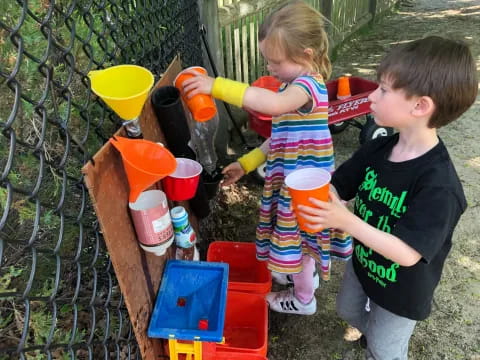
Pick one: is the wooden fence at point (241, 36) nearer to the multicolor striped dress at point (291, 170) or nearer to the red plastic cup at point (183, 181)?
the multicolor striped dress at point (291, 170)

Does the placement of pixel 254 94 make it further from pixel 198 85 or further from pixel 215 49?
pixel 215 49

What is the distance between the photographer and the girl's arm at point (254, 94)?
187 centimetres

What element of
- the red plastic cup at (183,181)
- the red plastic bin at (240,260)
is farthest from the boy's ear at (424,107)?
the red plastic bin at (240,260)

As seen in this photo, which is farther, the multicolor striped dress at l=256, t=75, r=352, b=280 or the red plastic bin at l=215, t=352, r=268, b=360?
the multicolor striped dress at l=256, t=75, r=352, b=280

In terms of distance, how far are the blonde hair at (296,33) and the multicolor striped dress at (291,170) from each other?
12 centimetres

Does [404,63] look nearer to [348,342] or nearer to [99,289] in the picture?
[348,342]

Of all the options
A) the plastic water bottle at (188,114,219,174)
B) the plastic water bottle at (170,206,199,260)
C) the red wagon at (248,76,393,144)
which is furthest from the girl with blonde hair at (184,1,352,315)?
the red wagon at (248,76,393,144)

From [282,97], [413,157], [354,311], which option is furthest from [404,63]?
[354,311]

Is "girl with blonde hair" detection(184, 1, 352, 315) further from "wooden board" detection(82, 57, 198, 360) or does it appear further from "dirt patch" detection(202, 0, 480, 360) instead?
"wooden board" detection(82, 57, 198, 360)

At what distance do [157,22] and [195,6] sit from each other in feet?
3.20

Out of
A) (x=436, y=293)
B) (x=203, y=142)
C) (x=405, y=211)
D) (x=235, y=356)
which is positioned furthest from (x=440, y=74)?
(x=436, y=293)

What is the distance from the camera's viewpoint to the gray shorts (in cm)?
191

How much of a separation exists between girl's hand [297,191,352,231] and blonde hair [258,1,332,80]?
86cm

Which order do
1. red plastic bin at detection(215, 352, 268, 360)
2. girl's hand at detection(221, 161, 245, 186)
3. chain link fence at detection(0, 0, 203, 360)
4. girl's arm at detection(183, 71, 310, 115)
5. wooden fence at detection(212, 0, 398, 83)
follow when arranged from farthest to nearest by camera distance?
wooden fence at detection(212, 0, 398, 83) → girl's hand at detection(221, 161, 245, 186) → red plastic bin at detection(215, 352, 268, 360) → girl's arm at detection(183, 71, 310, 115) → chain link fence at detection(0, 0, 203, 360)
